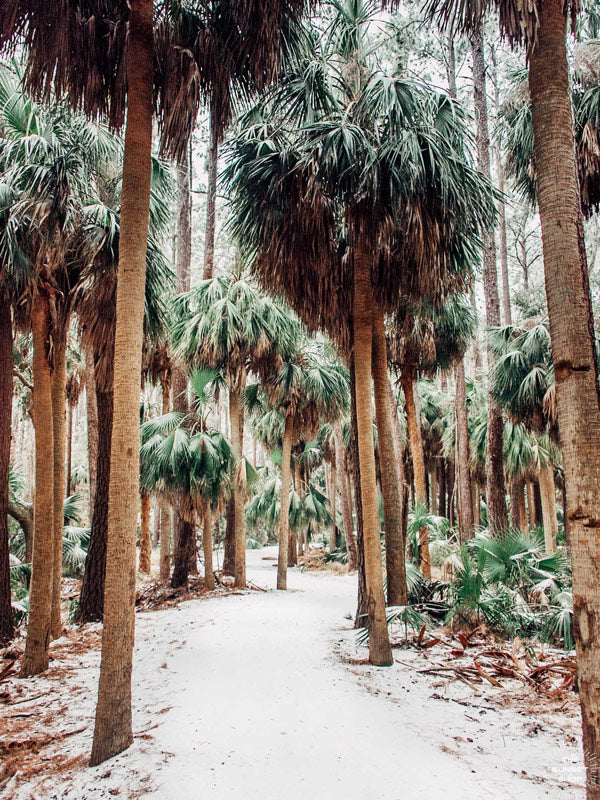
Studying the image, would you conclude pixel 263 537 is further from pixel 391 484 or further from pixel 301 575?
pixel 391 484

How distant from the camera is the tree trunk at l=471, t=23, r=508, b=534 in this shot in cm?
1119

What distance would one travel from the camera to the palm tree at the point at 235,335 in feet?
42.1

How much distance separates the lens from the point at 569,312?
10.8 ft

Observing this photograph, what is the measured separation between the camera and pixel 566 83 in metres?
3.62

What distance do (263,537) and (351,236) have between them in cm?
3575

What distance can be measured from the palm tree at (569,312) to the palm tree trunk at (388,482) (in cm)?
445

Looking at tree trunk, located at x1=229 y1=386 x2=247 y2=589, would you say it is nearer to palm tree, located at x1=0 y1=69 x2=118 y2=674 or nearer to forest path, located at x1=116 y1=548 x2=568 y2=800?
forest path, located at x1=116 y1=548 x2=568 y2=800

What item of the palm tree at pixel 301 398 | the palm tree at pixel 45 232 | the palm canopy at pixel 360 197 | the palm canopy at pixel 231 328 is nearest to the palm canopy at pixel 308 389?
the palm tree at pixel 301 398

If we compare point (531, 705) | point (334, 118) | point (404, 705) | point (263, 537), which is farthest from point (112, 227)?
point (263, 537)

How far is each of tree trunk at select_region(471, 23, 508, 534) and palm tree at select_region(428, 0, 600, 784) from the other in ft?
21.8

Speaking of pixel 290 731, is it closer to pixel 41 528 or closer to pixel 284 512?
pixel 41 528

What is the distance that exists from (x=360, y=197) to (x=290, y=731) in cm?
564

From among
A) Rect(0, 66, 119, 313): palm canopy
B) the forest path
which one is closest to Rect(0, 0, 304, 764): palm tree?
the forest path

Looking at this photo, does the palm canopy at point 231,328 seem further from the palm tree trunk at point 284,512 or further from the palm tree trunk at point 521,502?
the palm tree trunk at point 521,502
